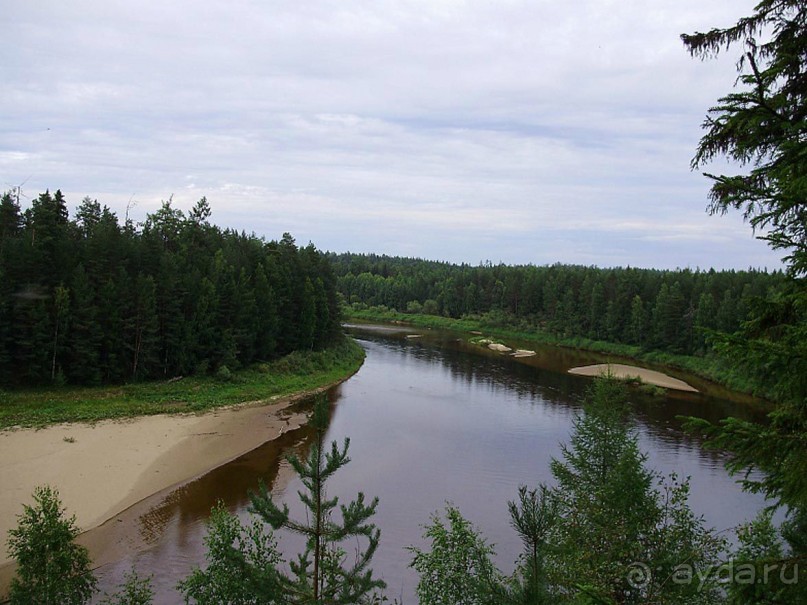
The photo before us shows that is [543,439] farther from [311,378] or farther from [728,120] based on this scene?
[728,120]

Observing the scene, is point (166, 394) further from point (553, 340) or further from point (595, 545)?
point (553, 340)

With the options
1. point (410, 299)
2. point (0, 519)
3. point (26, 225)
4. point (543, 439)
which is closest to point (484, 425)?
point (543, 439)

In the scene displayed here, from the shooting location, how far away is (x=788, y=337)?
4402 millimetres

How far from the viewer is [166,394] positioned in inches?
1362

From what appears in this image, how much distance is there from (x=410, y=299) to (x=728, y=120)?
4242 inches

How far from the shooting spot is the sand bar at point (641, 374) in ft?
157

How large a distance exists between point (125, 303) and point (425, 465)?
851 inches

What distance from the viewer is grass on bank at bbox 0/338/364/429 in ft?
94.5

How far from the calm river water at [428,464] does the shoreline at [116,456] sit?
3.61 ft

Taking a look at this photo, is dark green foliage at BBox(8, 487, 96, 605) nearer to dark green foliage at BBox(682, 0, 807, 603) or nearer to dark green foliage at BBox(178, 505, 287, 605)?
dark green foliage at BBox(178, 505, 287, 605)

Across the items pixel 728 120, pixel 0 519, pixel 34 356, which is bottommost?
pixel 0 519

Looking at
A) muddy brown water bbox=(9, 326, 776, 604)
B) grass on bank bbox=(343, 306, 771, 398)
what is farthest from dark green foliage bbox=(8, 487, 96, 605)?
grass on bank bbox=(343, 306, 771, 398)

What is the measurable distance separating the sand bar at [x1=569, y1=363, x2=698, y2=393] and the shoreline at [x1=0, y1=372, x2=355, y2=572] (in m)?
29.6

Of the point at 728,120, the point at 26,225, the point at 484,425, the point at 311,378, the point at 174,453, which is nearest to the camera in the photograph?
the point at 728,120
